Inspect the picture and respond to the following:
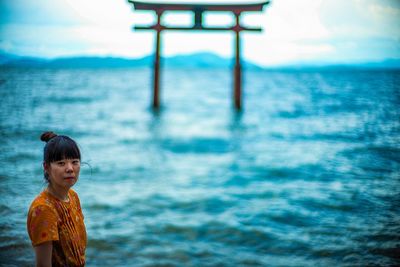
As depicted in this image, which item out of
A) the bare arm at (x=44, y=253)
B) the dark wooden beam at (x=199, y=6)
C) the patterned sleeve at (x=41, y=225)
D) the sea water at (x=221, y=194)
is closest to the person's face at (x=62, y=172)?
the patterned sleeve at (x=41, y=225)

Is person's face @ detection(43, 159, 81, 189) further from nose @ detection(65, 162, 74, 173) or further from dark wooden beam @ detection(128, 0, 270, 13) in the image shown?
dark wooden beam @ detection(128, 0, 270, 13)

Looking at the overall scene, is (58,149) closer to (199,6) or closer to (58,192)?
(58,192)

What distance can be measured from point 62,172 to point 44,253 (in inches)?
13.5

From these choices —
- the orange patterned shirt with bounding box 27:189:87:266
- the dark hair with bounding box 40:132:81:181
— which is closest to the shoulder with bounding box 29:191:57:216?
the orange patterned shirt with bounding box 27:189:87:266

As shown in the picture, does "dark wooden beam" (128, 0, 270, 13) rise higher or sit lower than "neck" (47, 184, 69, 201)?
higher

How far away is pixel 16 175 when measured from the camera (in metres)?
6.27

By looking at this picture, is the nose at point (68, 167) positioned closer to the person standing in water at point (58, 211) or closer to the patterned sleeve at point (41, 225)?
the person standing in water at point (58, 211)

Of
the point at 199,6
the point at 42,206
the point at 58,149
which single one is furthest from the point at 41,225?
the point at 199,6

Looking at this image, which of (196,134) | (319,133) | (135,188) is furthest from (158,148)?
(319,133)

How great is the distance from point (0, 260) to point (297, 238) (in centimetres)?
278

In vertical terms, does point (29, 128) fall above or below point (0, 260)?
above

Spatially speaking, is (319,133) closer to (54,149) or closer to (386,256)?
(386,256)

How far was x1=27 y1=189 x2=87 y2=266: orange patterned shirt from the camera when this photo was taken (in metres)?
1.65

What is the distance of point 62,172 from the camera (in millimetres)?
1762
